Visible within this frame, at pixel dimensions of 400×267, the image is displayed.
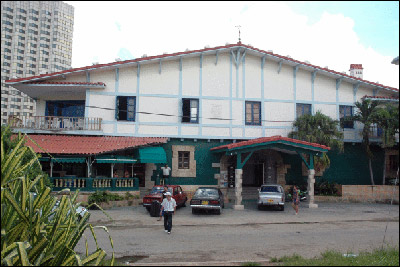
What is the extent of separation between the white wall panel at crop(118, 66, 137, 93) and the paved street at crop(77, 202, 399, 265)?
8.29m

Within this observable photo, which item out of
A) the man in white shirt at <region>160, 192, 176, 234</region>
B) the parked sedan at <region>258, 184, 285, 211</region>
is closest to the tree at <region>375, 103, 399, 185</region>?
the parked sedan at <region>258, 184, 285, 211</region>

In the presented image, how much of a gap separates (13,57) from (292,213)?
9372 centimetres

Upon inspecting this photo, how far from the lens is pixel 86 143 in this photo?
21.6 m

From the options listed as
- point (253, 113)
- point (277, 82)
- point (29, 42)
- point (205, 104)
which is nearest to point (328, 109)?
point (277, 82)

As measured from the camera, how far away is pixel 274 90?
1006 inches

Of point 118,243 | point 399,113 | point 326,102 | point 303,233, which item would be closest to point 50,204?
point 399,113

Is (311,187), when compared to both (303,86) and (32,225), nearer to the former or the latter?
(303,86)

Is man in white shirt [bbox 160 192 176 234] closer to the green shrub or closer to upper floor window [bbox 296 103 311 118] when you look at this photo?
the green shrub

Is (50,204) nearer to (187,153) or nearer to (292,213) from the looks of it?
(292,213)

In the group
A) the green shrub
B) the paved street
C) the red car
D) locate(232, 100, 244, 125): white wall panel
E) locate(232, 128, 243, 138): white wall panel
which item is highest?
locate(232, 100, 244, 125): white wall panel

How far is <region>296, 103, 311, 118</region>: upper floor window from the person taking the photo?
84.5 feet

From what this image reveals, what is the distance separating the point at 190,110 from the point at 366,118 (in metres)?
11.8

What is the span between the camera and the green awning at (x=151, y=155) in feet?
70.4

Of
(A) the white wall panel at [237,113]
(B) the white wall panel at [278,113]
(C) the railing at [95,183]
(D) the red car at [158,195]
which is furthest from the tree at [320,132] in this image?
(C) the railing at [95,183]
